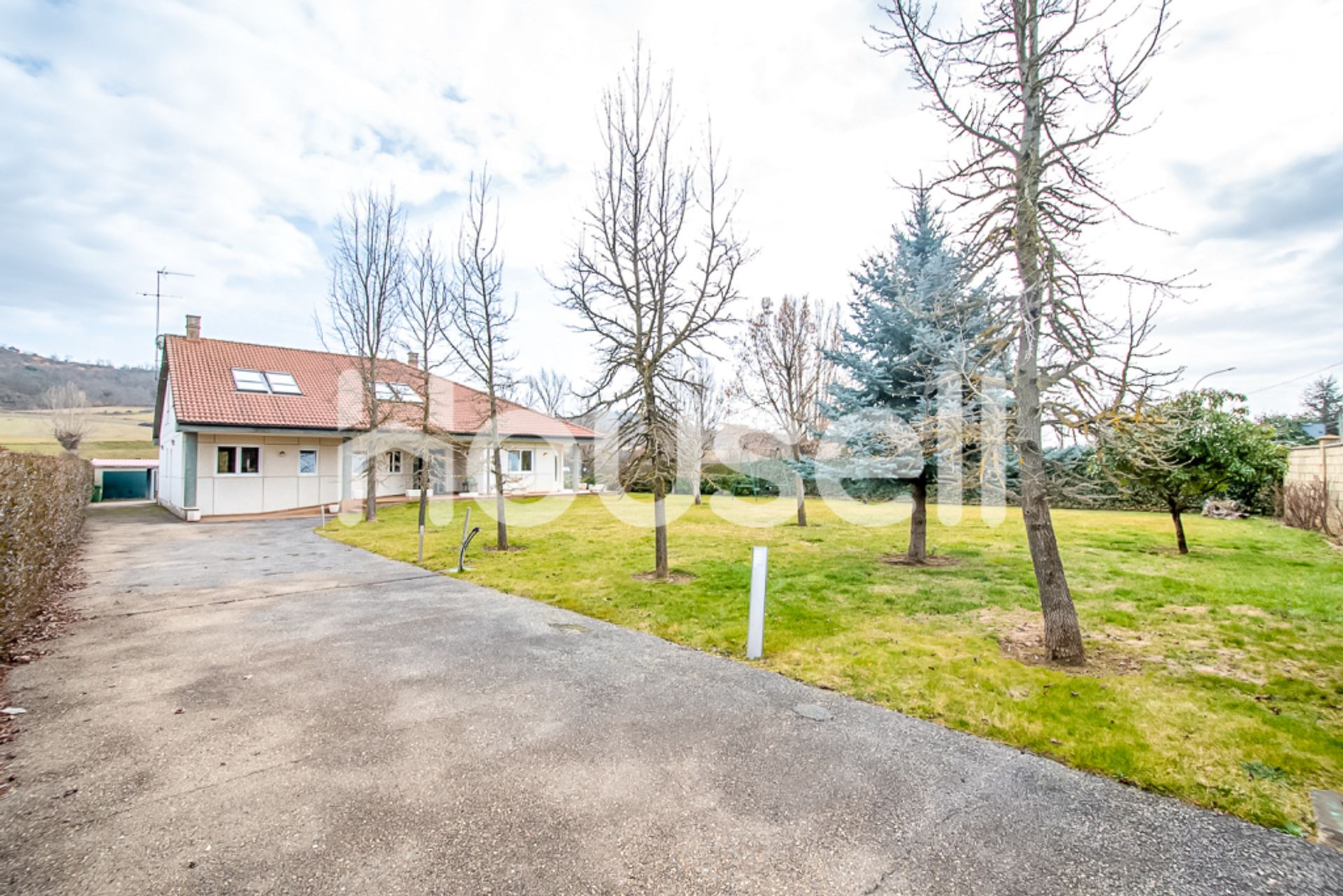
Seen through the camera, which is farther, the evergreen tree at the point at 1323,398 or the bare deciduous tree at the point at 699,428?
the evergreen tree at the point at 1323,398

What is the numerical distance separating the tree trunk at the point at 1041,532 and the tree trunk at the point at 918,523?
4787 mm

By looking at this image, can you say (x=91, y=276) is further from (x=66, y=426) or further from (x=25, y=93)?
(x=25, y=93)

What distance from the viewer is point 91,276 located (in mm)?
22422

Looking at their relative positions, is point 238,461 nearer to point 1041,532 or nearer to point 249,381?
point 249,381

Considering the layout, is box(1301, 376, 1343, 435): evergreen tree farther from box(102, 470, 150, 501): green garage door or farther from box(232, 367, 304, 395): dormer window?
box(102, 470, 150, 501): green garage door

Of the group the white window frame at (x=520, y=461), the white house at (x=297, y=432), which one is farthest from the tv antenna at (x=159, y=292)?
the white window frame at (x=520, y=461)

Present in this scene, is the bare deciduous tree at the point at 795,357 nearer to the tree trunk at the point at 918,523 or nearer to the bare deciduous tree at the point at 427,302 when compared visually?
the tree trunk at the point at 918,523

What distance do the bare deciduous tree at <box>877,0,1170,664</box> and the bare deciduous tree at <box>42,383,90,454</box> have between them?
4099cm

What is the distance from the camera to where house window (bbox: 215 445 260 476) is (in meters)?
17.9

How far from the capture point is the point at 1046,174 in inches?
207

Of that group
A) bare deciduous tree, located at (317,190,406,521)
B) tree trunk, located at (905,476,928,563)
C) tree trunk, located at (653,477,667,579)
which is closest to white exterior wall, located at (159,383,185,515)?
bare deciduous tree, located at (317,190,406,521)

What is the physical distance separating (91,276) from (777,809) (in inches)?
1265

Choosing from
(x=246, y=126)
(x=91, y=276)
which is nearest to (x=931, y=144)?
(x=246, y=126)

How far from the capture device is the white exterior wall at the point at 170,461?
58.6 feet
